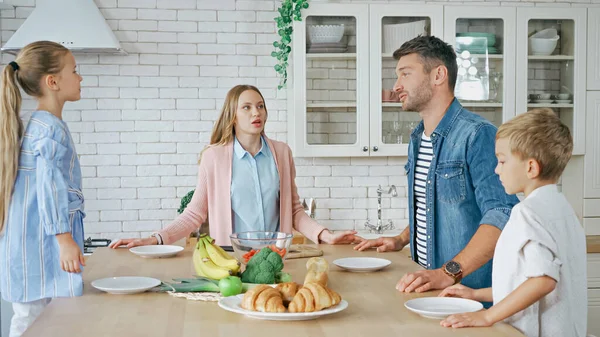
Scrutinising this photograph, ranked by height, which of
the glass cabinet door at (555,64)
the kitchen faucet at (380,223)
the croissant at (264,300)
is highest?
the glass cabinet door at (555,64)

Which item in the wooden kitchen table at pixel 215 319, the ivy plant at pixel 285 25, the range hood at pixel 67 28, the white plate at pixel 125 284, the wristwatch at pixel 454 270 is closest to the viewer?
the wooden kitchen table at pixel 215 319

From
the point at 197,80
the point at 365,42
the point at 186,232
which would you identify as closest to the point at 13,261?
the point at 186,232

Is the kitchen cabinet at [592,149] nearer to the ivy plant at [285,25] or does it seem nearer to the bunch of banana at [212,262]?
the ivy plant at [285,25]

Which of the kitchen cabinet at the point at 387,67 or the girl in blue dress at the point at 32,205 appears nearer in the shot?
the girl in blue dress at the point at 32,205

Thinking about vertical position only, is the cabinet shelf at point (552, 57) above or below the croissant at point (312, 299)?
above

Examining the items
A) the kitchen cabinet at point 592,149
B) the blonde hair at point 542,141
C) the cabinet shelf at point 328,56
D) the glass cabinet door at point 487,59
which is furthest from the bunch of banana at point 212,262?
the kitchen cabinet at point 592,149

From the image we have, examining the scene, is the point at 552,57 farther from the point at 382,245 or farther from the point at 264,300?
the point at 264,300

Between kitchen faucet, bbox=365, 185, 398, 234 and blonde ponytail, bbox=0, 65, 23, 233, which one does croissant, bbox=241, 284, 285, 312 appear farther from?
kitchen faucet, bbox=365, 185, 398, 234

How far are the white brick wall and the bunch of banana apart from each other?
8.01 feet

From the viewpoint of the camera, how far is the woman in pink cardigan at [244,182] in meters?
3.14

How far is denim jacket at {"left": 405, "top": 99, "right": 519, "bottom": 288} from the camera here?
8.06 feet

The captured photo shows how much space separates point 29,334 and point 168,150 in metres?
3.11

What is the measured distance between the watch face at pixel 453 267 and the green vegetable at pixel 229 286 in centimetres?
65

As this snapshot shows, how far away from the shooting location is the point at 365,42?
455 cm
